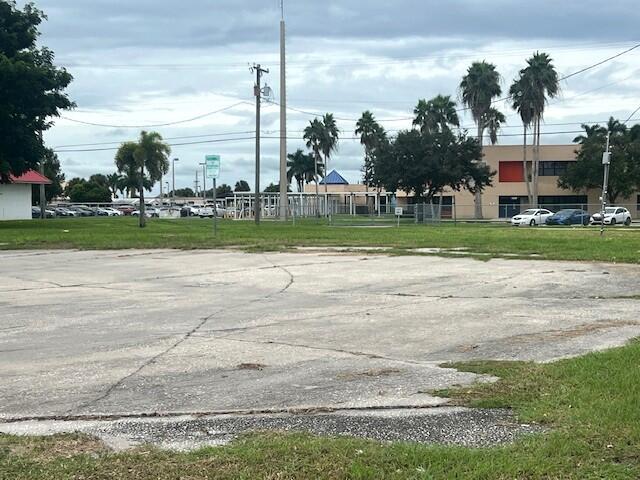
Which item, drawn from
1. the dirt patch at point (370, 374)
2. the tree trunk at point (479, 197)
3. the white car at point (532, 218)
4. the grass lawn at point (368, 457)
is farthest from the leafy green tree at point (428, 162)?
the grass lawn at point (368, 457)

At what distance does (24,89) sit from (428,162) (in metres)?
34.6

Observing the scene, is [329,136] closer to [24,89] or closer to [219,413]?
[24,89]

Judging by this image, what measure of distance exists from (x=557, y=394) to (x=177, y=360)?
394 cm

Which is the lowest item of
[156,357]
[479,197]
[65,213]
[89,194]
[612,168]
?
[156,357]

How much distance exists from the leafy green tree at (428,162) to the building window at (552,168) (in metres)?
17.7

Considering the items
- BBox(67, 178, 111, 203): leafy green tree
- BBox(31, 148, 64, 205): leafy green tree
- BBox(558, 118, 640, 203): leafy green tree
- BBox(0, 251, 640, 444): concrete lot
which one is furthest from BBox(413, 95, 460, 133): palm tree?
BBox(0, 251, 640, 444): concrete lot

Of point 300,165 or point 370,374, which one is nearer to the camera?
point 370,374

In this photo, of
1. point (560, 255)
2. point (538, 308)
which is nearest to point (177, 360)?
point (538, 308)

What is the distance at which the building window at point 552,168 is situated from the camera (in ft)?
268

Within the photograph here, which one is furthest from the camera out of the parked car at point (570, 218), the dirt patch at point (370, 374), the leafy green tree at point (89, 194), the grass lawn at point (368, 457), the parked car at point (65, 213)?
the leafy green tree at point (89, 194)

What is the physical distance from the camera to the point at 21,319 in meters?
10.8

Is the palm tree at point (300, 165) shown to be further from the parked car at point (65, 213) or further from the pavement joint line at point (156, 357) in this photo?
the pavement joint line at point (156, 357)

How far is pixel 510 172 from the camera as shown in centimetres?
8256

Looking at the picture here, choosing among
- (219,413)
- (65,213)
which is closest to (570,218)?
(219,413)
